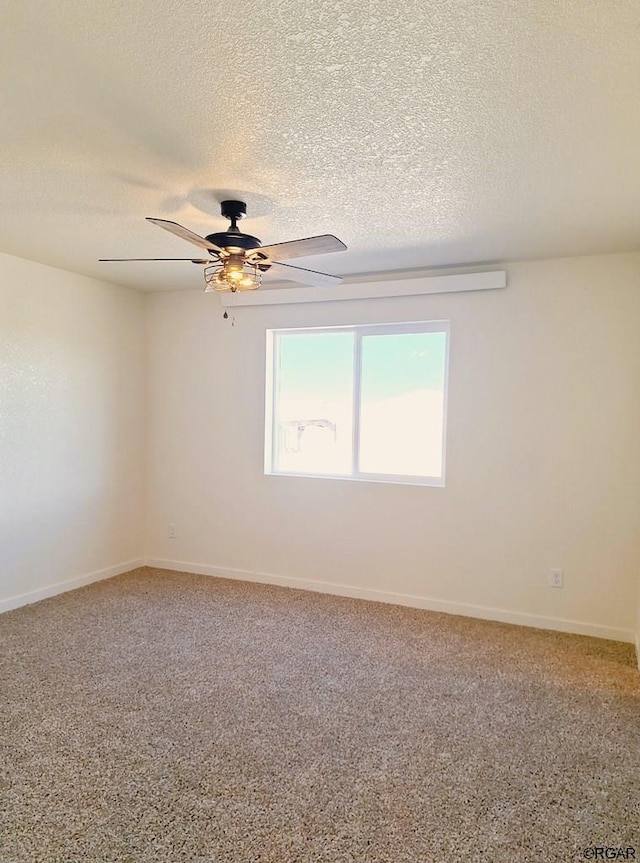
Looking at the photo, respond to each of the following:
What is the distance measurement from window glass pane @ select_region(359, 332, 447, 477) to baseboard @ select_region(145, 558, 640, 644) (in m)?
0.87

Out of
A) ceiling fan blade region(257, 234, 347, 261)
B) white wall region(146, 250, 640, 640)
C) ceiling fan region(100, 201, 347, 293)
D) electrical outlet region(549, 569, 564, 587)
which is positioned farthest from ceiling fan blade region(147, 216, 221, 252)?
electrical outlet region(549, 569, 564, 587)

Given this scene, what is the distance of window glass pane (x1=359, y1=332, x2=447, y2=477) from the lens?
3.58m

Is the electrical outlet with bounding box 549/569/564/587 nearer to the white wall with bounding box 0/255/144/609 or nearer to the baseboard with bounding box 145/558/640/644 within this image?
the baseboard with bounding box 145/558/640/644

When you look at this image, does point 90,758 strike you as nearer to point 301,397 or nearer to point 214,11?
point 214,11

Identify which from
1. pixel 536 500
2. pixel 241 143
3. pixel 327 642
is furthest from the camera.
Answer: pixel 536 500

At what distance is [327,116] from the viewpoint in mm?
1614

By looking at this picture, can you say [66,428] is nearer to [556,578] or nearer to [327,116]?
[327,116]

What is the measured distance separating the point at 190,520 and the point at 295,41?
3579 mm

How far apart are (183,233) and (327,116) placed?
663mm

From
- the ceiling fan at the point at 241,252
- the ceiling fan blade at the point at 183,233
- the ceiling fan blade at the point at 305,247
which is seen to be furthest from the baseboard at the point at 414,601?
the ceiling fan blade at the point at 183,233

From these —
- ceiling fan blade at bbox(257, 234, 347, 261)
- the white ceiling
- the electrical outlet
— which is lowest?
the electrical outlet

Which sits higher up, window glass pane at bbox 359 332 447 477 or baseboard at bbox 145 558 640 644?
window glass pane at bbox 359 332 447 477

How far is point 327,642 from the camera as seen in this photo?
2.97 metres

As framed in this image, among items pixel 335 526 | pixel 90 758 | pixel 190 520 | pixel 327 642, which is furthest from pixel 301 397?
pixel 90 758
